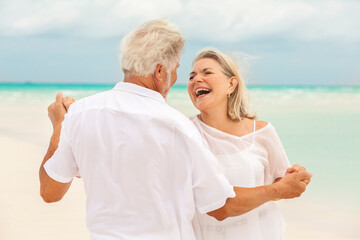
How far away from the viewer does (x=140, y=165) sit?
201 centimetres

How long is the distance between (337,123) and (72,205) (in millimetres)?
10782

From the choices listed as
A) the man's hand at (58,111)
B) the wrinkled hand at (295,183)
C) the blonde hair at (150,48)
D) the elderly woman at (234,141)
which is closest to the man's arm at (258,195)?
the wrinkled hand at (295,183)

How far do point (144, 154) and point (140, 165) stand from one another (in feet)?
0.16

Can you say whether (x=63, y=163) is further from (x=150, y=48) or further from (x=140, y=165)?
(x=150, y=48)

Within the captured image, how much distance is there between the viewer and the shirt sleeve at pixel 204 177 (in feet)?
6.54

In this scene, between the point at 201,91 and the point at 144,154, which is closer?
the point at 144,154

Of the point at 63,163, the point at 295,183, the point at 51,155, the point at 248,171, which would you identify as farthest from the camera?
the point at 248,171

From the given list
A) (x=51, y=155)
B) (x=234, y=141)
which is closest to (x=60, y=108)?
(x=51, y=155)

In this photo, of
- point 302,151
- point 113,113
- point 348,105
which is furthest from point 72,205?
point 348,105

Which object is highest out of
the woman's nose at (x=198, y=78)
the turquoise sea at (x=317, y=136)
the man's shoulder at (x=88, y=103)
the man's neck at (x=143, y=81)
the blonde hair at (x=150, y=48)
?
the turquoise sea at (x=317, y=136)

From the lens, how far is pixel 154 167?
2.01 metres

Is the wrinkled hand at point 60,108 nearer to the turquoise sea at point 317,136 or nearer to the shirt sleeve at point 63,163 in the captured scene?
the shirt sleeve at point 63,163

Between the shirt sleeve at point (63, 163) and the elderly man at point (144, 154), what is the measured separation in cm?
3

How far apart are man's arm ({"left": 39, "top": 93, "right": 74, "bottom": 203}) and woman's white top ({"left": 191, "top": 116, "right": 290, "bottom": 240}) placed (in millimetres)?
766
